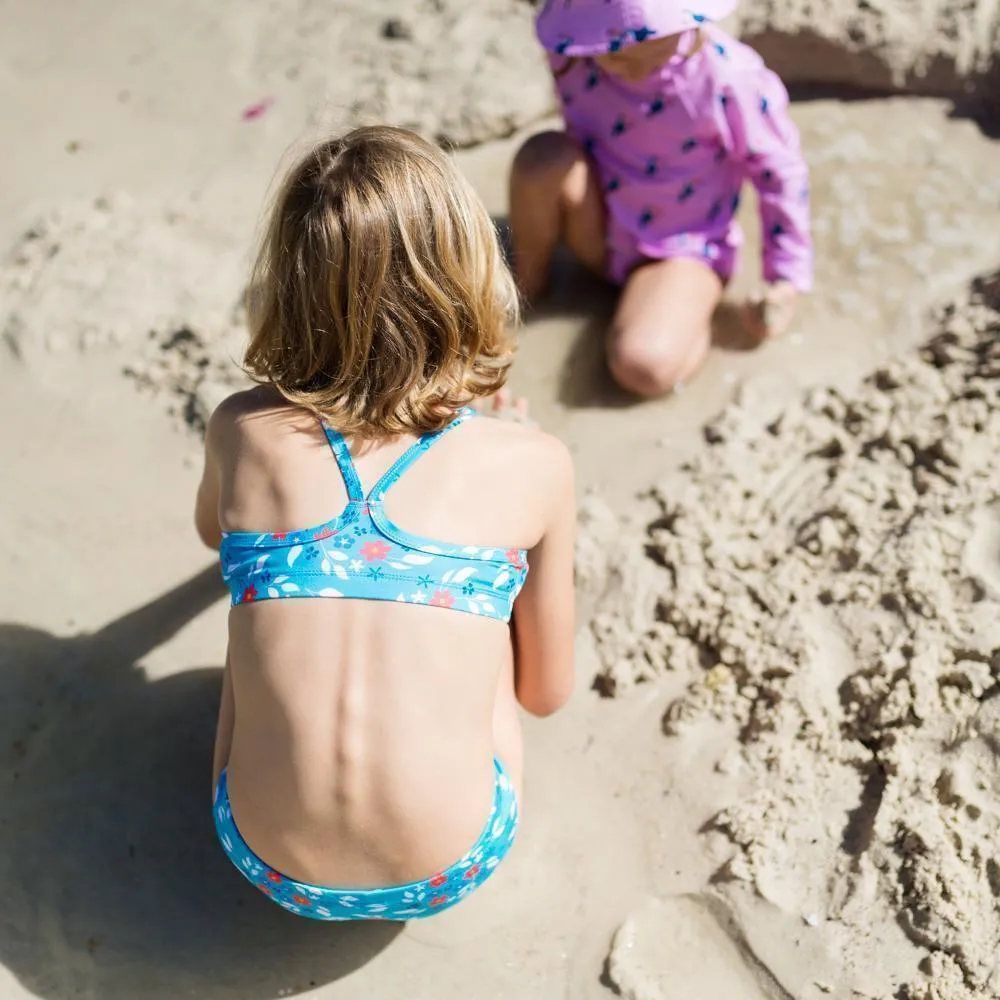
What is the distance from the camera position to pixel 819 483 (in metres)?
2.48

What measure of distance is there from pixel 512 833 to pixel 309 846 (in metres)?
0.36

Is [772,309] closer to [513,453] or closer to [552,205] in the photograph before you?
[552,205]

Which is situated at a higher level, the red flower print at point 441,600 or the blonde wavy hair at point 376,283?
the blonde wavy hair at point 376,283

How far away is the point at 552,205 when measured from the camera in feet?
8.98

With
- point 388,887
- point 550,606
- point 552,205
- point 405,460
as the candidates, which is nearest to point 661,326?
point 552,205

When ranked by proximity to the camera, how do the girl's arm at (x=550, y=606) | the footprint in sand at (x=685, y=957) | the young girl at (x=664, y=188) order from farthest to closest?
the young girl at (x=664, y=188) < the footprint in sand at (x=685, y=957) < the girl's arm at (x=550, y=606)

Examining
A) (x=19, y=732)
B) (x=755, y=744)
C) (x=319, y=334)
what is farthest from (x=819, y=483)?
(x=19, y=732)

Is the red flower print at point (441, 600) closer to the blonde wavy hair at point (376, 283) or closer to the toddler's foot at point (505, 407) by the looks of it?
the blonde wavy hair at point (376, 283)

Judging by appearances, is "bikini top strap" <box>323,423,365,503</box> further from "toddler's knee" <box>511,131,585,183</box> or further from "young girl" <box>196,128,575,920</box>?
"toddler's knee" <box>511,131,585,183</box>

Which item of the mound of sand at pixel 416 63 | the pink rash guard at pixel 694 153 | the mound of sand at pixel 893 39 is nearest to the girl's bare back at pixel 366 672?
the pink rash guard at pixel 694 153

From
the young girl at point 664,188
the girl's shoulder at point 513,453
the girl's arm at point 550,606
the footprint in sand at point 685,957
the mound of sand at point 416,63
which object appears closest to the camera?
the girl's shoulder at point 513,453

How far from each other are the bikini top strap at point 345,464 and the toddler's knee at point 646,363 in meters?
1.26

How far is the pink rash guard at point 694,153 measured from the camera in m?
2.49

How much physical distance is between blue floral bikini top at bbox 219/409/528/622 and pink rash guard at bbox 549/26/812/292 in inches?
52.7
